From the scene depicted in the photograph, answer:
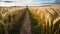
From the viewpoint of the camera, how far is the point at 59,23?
80 centimetres

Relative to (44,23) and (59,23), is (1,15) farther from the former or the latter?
(59,23)

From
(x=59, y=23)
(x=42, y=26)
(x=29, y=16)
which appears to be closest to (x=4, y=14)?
(x=29, y=16)

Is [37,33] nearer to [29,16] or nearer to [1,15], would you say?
[29,16]

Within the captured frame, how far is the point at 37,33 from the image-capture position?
805mm

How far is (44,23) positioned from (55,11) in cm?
14

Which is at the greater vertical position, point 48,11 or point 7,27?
point 48,11

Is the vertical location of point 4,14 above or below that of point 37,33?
above

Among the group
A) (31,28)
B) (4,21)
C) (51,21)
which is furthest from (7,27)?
(51,21)

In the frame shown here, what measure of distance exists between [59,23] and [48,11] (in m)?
0.13

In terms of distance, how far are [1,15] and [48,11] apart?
36cm

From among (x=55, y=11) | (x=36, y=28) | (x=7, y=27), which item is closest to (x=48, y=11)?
(x=55, y=11)

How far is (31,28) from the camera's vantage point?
0.81 metres

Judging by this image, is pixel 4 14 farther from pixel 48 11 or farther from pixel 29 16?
pixel 48 11

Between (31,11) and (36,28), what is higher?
(31,11)
